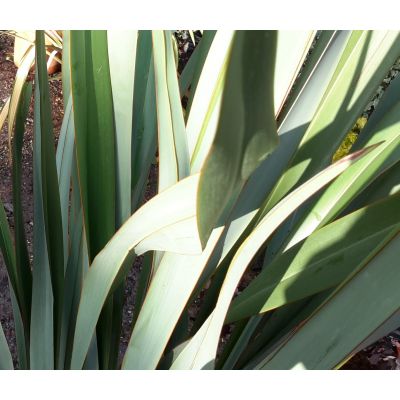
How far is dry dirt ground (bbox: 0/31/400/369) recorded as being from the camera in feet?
4.26

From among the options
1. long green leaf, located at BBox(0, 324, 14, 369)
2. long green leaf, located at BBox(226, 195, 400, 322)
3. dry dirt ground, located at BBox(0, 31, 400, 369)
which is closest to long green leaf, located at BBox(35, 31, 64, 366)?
long green leaf, located at BBox(0, 324, 14, 369)

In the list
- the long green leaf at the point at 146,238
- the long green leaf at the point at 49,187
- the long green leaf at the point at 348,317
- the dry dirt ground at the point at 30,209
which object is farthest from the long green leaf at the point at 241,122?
the dry dirt ground at the point at 30,209

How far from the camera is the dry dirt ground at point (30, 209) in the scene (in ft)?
4.26

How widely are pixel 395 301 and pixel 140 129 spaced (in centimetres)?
40

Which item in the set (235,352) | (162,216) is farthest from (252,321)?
(162,216)

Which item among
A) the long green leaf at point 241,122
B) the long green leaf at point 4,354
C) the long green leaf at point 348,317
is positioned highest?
the long green leaf at point 4,354

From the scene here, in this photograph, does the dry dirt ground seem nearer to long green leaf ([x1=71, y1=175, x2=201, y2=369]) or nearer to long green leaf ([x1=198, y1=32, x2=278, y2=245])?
long green leaf ([x1=71, y1=175, x2=201, y2=369])

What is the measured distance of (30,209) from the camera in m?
1.48

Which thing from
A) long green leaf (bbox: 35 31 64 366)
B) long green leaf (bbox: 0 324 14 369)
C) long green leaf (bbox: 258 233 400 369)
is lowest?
long green leaf (bbox: 258 233 400 369)

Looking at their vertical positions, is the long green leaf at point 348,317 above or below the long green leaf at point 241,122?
below

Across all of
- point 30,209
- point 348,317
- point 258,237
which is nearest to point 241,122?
point 258,237

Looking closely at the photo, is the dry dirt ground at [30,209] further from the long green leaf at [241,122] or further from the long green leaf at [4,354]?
the long green leaf at [241,122]

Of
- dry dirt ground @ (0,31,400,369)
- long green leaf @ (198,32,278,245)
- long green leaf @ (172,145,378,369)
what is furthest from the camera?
dry dirt ground @ (0,31,400,369)

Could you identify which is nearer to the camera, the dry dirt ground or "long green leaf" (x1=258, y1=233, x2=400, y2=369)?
"long green leaf" (x1=258, y1=233, x2=400, y2=369)
